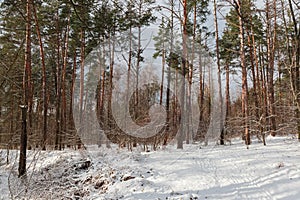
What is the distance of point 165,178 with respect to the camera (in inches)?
245

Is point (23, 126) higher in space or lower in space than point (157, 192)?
higher

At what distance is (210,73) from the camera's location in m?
25.2

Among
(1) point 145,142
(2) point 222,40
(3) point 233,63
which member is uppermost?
(2) point 222,40

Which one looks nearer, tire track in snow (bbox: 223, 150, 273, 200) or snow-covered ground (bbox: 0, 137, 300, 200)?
tire track in snow (bbox: 223, 150, 273, 200)

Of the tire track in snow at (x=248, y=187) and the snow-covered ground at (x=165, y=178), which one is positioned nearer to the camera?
the tire track in snow at (x=248, y=187)

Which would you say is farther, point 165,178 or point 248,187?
point 165,178

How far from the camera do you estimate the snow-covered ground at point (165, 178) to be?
519cm

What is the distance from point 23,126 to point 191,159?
585 cm

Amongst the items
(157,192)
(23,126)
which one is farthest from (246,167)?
(23,126)

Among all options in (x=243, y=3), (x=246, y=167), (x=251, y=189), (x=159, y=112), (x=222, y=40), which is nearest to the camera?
(x=251, y=189)

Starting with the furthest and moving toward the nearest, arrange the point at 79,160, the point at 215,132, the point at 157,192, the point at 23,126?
the point at 215,132 < the point at 79,160 < the point at 23,126 < the point at 157,192

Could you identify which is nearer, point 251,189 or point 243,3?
point 251,189

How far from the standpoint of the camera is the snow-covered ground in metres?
5.19

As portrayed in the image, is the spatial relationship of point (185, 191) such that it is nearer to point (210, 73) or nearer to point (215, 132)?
point (215, 132)
